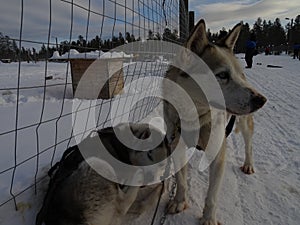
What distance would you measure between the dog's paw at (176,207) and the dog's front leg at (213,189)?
0.62 feet

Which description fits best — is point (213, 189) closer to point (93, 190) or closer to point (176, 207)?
point (176, 207)

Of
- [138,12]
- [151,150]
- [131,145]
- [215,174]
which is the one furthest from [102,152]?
[138,12]

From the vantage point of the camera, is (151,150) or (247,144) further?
(247,144)

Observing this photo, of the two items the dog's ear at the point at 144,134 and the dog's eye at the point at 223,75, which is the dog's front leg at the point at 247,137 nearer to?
the dog's eye at the point at 223,75

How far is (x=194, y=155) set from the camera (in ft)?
9.52

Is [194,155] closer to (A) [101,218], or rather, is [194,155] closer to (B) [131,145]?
(B) [131,145]

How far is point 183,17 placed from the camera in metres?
7.20

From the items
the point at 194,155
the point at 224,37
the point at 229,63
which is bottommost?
the point at 194,155

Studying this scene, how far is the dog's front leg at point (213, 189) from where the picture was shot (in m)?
1.81

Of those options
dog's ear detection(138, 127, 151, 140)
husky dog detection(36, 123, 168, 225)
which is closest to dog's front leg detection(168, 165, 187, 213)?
husky dog detection(36, 123, 168, 225)

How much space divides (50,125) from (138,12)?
1.83 meters

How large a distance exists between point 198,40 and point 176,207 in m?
1.27

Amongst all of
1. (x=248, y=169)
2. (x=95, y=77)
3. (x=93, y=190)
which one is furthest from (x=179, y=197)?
(x=95, y=77)

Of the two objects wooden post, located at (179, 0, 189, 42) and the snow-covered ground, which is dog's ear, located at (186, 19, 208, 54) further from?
wooden post, located at (179, 0, 189, 42)
